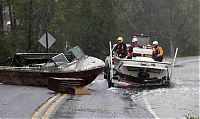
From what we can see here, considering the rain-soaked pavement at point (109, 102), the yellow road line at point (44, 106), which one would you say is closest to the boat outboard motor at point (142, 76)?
the rain-soaked pavement at point (109, 102)

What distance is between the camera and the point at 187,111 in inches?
568

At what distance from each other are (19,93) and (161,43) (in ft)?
165

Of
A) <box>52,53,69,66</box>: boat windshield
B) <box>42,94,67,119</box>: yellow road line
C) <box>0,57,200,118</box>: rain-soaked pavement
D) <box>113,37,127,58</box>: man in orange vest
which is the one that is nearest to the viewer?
<box>42,94,67,119</box>: yellow road line

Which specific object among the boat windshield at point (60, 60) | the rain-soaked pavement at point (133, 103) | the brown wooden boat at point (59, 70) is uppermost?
the boat windshield at point (60, 60)

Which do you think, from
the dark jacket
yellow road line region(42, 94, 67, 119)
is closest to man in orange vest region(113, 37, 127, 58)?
the dark jacket

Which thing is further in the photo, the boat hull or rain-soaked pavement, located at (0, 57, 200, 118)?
the boat hull

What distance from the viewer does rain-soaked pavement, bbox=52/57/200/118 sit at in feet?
42.2

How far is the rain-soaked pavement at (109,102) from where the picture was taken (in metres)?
12.7

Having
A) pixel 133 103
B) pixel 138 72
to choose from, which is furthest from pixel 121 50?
pixel 133 103

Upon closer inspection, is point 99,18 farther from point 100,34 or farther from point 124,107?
point 124,107

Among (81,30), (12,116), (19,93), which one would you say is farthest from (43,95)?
(81,30)

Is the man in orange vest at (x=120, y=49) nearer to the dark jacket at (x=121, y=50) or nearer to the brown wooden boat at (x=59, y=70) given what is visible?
the dark jacket at (x=121, y=50)

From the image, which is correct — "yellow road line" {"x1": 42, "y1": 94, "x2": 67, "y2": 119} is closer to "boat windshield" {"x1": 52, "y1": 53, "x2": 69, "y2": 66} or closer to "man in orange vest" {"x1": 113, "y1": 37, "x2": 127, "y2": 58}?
"boat windshield" {"x1": 52, "y1": 53, "x2": 69, "y2": 66}

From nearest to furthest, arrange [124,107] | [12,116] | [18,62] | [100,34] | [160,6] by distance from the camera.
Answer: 1. [12,116]
2. [124,107]
3. [18,62]
4. [100,34]
5. [160,6]
